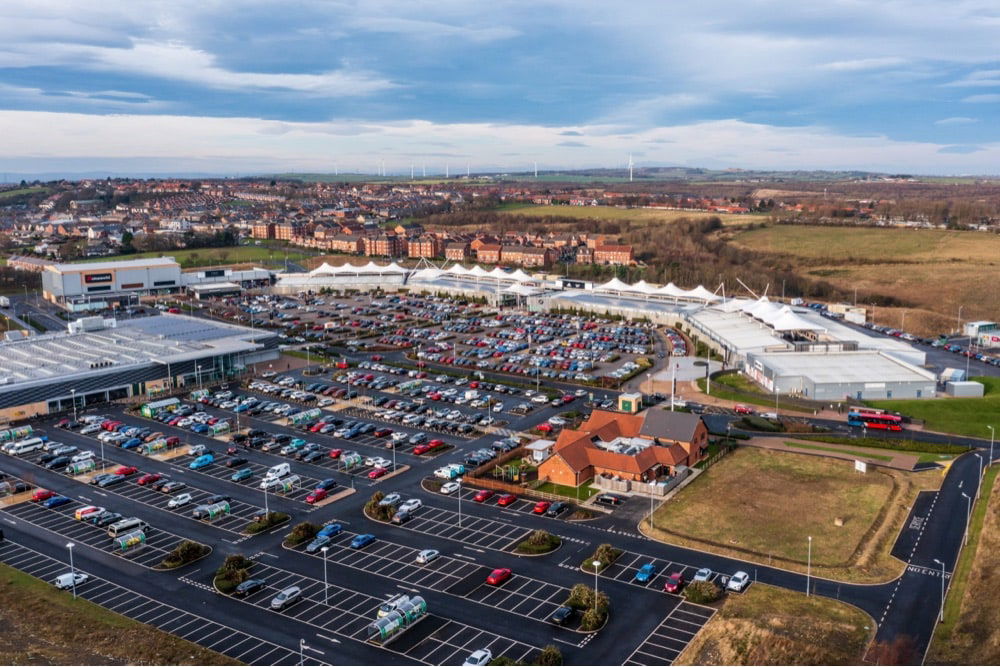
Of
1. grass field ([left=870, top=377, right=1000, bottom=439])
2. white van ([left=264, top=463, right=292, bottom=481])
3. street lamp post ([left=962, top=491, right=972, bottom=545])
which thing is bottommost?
street lamp post ([left=962, top=491, right=972, bottom=545])

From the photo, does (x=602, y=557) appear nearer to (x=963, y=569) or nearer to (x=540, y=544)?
(x=540, y=544)

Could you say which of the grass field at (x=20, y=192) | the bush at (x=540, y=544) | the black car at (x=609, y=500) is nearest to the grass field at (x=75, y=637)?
the bush at (x=540, y=544)

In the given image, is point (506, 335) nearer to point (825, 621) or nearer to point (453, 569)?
point (453, 569)

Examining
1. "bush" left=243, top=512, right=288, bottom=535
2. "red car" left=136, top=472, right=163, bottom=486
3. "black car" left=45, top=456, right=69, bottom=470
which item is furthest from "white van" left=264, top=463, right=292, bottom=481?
"black car" left=45, top=456, right=69, bottom=470

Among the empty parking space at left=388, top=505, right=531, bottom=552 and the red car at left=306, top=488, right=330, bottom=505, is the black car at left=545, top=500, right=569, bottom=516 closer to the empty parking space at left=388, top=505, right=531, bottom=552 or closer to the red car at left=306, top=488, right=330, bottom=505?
the empty parking space at left=388, top=505, right=531, bottom=552

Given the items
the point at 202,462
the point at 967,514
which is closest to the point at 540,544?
the point at 967,514

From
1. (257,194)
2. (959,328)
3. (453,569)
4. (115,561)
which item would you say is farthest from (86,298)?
(257,194)

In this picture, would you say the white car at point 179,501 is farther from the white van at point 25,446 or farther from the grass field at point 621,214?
the grass field at point 621,214
